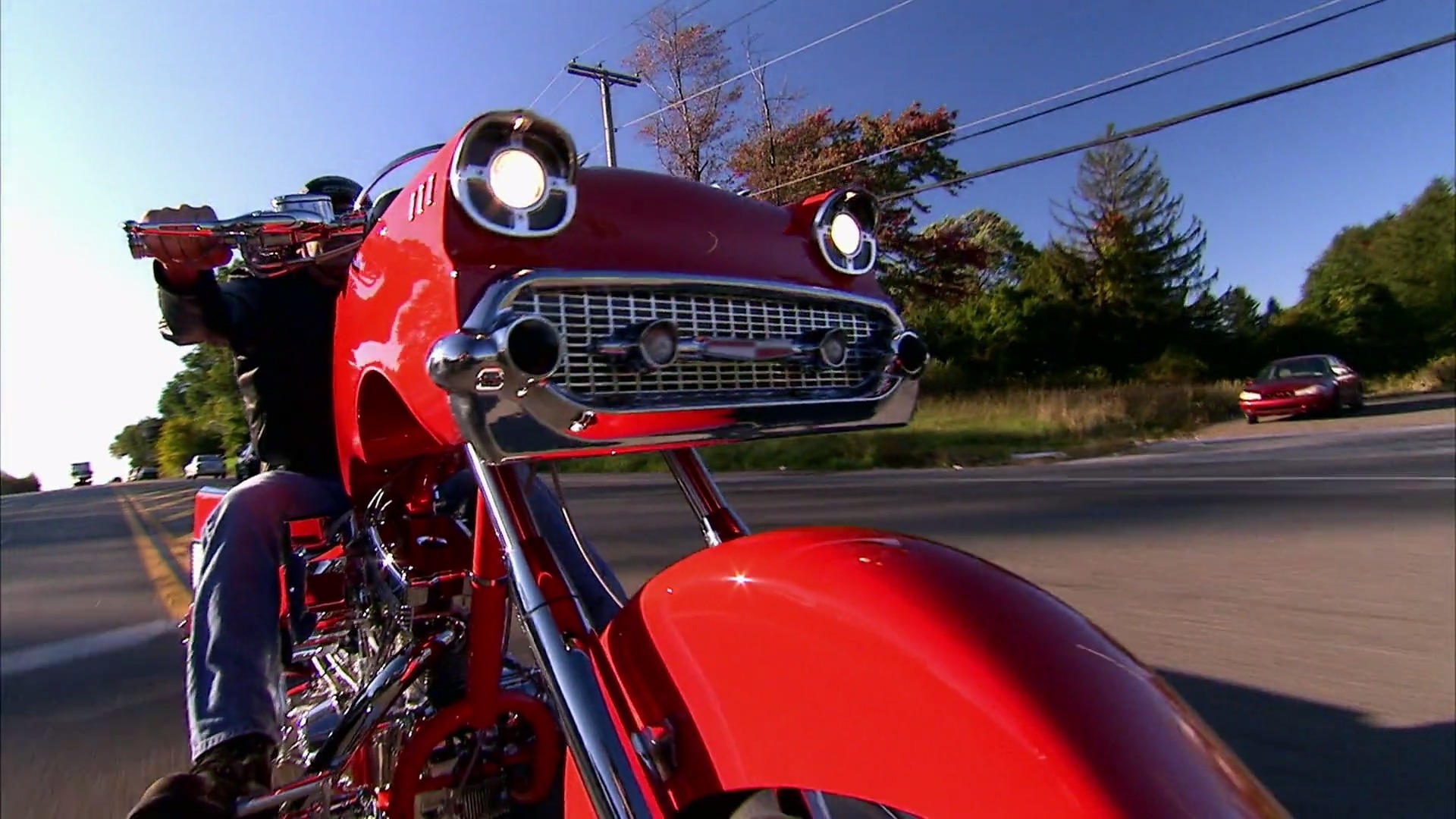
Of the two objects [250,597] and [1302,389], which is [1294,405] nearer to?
[1302,389]

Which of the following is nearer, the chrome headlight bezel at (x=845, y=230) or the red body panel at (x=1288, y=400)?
the chrome headlight bezel at (x=845, y=230)

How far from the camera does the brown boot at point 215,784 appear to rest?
174 cm

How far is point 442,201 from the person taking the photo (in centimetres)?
143

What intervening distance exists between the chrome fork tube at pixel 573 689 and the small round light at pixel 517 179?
1.36ft

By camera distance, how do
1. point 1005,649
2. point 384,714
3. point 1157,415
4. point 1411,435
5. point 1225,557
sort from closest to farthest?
point 1005,649 → point 384,714 → point 1225,557 → point 1411,435 → point 1157,415

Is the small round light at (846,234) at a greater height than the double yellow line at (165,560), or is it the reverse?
the small round light at (846,234)

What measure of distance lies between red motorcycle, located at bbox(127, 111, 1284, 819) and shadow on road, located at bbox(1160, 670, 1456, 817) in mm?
1947

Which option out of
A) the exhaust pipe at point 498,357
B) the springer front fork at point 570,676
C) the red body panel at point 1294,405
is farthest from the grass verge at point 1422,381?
the exhaust pipe at point 498,357

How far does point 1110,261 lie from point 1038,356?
4743 mm

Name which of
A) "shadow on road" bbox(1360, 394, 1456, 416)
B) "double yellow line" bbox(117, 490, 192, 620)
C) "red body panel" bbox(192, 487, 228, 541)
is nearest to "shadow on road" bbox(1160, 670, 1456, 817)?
"red body panel" bbox(192, 487, 228, 541)

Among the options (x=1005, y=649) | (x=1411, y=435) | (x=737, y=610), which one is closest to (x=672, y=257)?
(x=737, y=610)

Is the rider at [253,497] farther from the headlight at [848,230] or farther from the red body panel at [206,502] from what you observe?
the headlight at [848,230]

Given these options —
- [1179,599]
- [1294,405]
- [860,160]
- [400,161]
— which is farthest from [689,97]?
[1294,405]

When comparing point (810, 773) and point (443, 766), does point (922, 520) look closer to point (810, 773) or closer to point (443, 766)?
point (443, 766)
